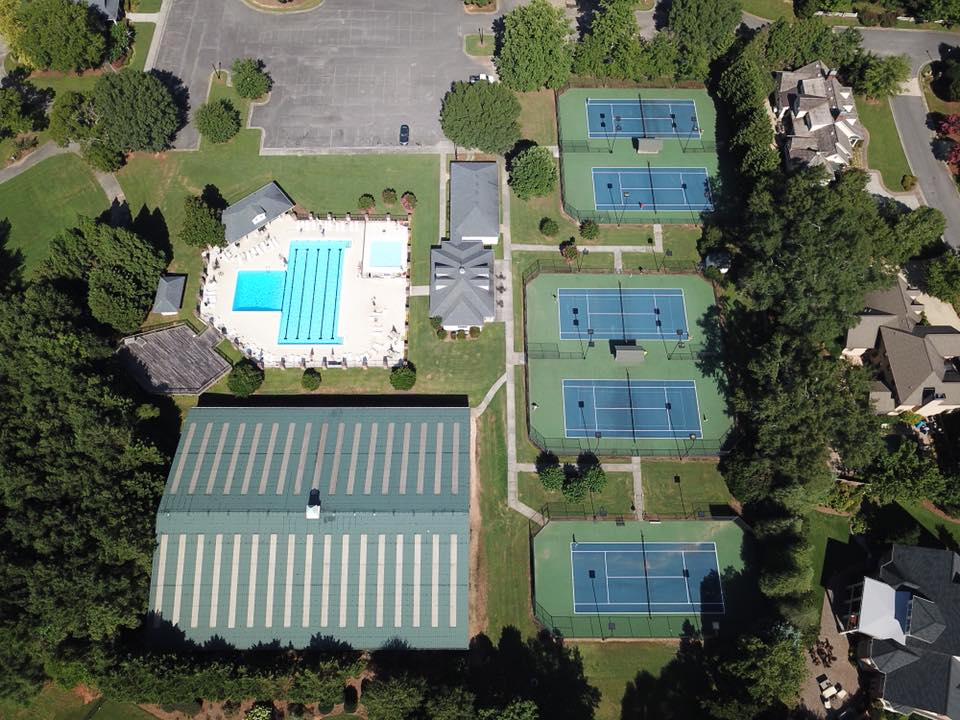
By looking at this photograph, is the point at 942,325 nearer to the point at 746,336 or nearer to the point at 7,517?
the point at 746,336

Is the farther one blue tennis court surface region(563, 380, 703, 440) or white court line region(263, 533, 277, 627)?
blue tennis court surface region(563, 380, 703, 440)

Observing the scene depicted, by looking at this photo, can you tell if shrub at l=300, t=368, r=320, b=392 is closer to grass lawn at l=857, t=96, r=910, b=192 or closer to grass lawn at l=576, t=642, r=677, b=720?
grass lawn at l=576, t=642, r=677, b=720

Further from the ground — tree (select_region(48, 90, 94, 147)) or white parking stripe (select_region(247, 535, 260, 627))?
tree (select_region(48, 90, 94, 147))

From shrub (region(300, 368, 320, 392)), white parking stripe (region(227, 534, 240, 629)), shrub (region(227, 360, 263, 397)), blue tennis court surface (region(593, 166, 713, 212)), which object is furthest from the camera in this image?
blue tennis court surface (region(593, 166, 713, 212))

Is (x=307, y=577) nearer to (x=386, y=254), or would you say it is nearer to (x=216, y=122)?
(x=386, y=254)

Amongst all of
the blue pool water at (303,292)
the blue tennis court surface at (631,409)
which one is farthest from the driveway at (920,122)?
the blue pool water at (303,292)

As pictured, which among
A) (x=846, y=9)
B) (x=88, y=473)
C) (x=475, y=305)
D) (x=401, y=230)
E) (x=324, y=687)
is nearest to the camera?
(x=324, y=687)

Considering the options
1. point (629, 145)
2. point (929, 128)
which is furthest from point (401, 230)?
point (929, 128)

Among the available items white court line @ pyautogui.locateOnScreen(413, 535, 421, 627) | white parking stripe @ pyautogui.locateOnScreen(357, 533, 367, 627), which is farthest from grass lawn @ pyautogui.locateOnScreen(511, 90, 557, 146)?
white parking stripe @ pyautogui.locateOnScreen(357, 533, 367, 627)
